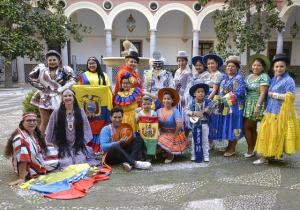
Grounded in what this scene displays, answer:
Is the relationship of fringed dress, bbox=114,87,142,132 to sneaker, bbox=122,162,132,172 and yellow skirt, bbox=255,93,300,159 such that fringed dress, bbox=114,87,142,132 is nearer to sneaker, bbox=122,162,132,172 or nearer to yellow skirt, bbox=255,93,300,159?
sneaker, bbox=122,162,132,172

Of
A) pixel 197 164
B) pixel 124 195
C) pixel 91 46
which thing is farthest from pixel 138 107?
pixel 91 46

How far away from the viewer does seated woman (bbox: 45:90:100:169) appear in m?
4.55

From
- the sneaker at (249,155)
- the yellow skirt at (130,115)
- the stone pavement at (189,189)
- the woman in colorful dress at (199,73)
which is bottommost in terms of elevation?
the stone pavement at (189,189)

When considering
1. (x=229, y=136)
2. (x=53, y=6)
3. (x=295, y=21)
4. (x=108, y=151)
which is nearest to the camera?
(x=108, y=151)

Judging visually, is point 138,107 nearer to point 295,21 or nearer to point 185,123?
point 185,123

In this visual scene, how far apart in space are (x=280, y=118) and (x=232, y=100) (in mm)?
716

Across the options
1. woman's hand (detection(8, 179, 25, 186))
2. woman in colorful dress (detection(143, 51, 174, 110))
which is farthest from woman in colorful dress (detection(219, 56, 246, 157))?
woman's hand (detection(8, 179, 25, 186))

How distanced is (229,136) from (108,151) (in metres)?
1.80

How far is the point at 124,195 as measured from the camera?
12.1 feet

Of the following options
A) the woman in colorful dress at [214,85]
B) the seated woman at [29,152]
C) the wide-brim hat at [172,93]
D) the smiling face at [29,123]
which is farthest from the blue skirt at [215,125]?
the smiling face at [29,123]

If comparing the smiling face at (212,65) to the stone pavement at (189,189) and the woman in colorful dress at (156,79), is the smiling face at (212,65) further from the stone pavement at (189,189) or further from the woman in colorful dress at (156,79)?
the stone pavement at (189,189)

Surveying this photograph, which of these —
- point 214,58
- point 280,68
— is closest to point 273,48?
point 214,58

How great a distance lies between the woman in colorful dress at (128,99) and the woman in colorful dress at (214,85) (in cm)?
116

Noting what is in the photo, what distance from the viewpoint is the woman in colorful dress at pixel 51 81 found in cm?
497
